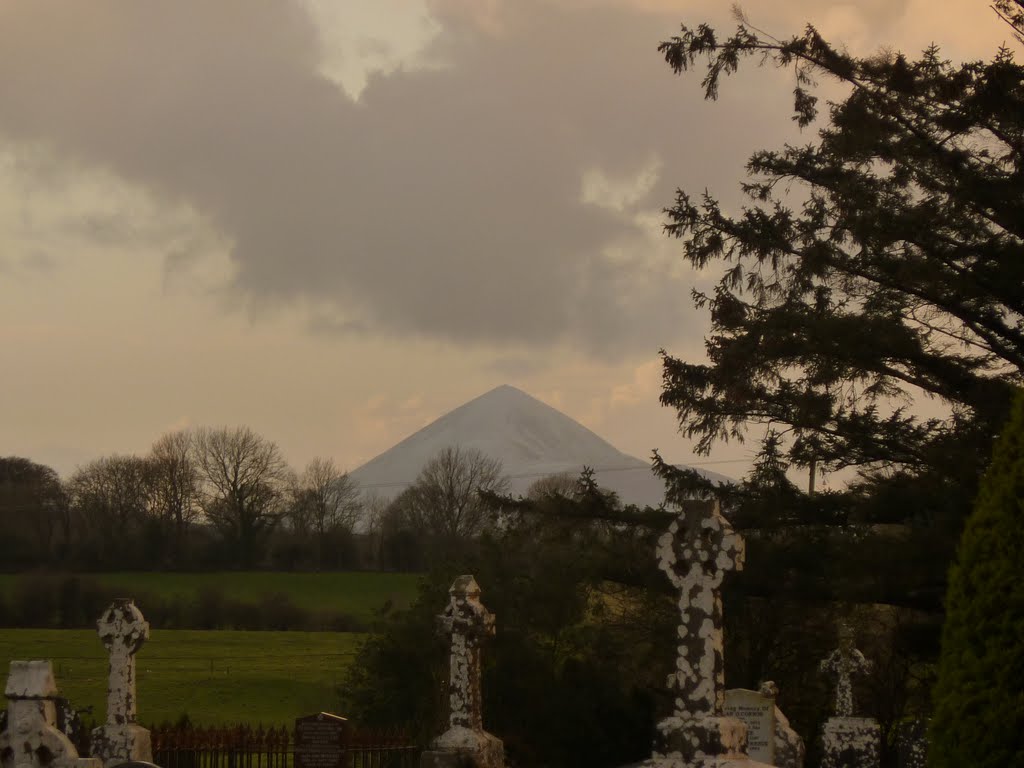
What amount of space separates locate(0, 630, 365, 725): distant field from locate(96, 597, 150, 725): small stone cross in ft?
70.9

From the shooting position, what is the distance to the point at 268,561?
71.6 metres

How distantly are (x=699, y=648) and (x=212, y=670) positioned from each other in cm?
3834

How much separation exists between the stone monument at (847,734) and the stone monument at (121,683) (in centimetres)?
1079

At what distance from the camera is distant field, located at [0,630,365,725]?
42125mm

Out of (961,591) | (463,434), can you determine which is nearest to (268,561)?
(961,591)

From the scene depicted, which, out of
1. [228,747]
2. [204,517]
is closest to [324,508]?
[204,517]

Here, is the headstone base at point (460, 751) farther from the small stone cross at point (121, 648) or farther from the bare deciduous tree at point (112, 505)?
the bare deciduous tree at point (112, 505)

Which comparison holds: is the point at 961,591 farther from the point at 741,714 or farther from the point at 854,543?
the point at 854,543

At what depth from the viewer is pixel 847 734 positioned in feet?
71.8

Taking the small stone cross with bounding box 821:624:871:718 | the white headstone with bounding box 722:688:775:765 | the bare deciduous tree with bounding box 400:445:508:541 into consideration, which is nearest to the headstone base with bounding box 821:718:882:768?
the small stone cross with bounding box 821:624:871:718

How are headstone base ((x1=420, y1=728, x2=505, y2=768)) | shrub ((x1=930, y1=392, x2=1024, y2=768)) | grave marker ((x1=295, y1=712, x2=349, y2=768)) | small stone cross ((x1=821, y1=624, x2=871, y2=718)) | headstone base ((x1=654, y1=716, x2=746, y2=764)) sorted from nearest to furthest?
shrub ((x1=930, y1=392, x2=1024, y2=768)) < headstone base ((x1=654, y1=716, x2=746, y2=764)) < headstone base ((x1=420, y1=728, x2=505, y2=768)) < grave marker ((x1=295, y1=712, x2=349, y2=768)) < small stone cross ((x1=821, y1=624, x2=871, y2=718))

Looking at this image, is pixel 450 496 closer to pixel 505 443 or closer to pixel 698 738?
pixel 698 738

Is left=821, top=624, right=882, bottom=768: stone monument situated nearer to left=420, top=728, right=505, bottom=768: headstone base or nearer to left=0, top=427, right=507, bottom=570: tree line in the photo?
left=420, top=728, right=505, bottom=768: headstone base

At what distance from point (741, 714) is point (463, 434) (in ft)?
550
